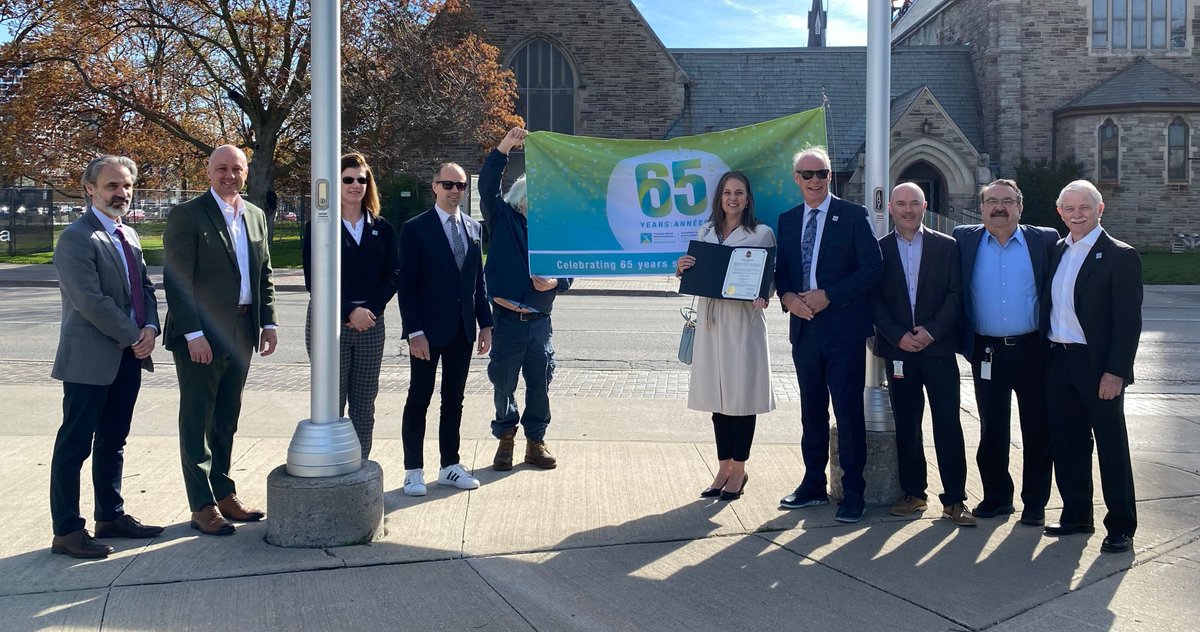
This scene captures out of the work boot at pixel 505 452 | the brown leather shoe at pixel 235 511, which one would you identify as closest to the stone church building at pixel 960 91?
the work boot at pixel 505 452

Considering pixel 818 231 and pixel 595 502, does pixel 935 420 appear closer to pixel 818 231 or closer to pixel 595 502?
pixel 818 231

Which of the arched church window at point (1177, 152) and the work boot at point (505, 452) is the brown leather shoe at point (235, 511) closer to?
the work boot at point (505, 452)

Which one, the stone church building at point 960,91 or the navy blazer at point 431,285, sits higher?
the stone church building at point 960,91

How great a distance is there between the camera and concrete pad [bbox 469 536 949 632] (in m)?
3.93

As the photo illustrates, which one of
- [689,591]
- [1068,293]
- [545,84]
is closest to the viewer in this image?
[689,591]

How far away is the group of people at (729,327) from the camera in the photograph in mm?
4688

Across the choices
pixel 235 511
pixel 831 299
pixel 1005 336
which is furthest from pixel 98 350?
pixel 1005 336

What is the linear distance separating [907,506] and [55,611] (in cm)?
405

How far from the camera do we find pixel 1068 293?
4.93 meters

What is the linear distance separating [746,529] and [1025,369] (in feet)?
5.50

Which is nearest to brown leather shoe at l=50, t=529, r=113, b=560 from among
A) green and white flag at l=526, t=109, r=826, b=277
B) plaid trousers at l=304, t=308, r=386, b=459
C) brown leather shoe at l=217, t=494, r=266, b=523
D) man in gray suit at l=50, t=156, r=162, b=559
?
man in gray suit at l=50, t=156, r=162, b=559

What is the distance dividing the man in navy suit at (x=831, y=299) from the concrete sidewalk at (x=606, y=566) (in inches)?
18.7

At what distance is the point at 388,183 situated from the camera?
34.0 m

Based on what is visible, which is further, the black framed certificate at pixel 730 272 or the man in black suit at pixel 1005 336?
the black framed certificate at pixel 730 272
